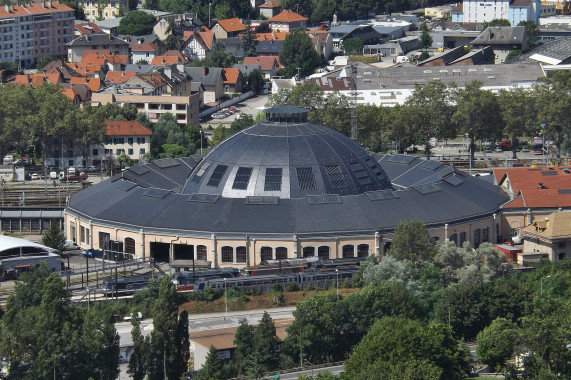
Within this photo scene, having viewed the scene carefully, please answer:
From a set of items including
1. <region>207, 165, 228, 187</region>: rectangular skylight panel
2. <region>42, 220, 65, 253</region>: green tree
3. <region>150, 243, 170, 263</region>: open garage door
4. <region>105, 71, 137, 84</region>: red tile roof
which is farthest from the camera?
<region>105, 71, 137, 84</region>: red tile roof

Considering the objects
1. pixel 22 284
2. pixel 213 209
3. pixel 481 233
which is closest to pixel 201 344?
pixel 22 284

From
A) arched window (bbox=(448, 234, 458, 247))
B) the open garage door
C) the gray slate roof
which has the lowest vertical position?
the open garage door

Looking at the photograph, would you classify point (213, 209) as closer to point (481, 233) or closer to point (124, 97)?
point (481, 233)

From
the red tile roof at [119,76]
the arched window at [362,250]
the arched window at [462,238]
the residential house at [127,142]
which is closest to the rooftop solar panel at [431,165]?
the arched window at [462,238]

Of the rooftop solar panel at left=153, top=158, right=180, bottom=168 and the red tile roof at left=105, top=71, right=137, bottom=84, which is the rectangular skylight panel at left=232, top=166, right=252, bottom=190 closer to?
the rooftop solar panel at left=153, top=158, right=180, bottom=168

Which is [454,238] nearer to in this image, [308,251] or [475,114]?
[308,251]

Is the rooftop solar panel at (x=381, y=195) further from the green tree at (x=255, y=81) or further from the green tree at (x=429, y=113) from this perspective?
the green tree at (x=255, y=81)

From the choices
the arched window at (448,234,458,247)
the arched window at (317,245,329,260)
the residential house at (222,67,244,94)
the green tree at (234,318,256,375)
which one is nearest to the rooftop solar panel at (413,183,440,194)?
the arched window at (448,234,458,247)
